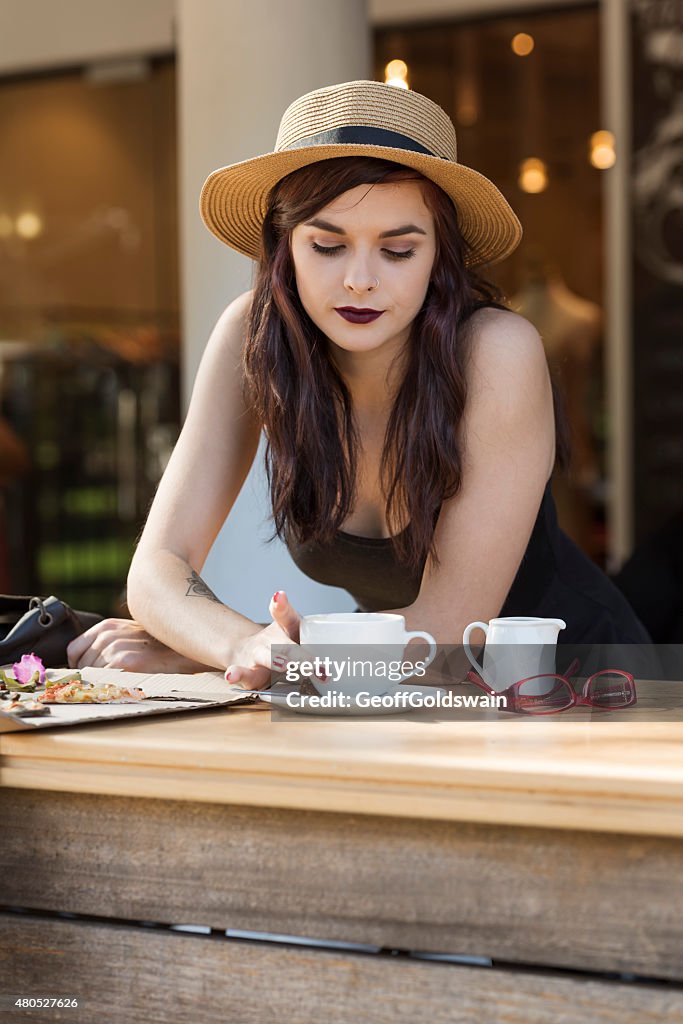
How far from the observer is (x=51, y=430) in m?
7.20

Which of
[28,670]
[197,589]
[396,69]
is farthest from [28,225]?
[28,670]

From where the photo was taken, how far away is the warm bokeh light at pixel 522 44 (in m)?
6.29

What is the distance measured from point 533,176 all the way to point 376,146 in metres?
5.48

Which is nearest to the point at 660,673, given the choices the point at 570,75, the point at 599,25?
the point at 599,25

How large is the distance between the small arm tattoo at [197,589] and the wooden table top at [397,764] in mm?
476

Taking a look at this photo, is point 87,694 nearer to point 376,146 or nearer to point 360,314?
point 360,314

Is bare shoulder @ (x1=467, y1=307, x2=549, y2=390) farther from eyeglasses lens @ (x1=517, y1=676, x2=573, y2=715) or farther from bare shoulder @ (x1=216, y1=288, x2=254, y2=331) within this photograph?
eyeglasses lens @ (x1=517, y1=676, x2=573, y2=715)

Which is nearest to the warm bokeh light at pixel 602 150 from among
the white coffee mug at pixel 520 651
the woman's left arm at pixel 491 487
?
the woman's left arm at pixel 491 487

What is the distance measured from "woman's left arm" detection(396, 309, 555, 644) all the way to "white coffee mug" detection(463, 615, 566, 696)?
0.98 ft

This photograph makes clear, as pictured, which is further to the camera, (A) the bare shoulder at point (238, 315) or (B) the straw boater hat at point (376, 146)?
(A) the bare shoulder at point (238, 315)

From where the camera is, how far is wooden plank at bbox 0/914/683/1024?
1.10 meters

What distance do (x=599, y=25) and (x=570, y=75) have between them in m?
0.58

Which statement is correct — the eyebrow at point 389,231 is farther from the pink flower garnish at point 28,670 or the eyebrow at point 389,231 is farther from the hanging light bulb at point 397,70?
the hanging light bulb at point 397,70

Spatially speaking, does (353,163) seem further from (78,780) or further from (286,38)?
(286,38)
